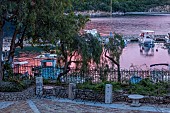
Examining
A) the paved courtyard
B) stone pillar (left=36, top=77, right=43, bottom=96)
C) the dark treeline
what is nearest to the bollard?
the paved courtyard

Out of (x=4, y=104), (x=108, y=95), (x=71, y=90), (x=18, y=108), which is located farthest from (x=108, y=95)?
(x=4, y=104)

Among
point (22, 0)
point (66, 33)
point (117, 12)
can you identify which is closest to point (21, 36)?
point (66, 33)

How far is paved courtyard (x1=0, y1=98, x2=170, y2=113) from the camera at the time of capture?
44.3 ft

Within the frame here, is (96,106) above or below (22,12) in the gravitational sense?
below

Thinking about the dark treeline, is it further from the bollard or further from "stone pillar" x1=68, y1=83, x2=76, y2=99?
the bollard

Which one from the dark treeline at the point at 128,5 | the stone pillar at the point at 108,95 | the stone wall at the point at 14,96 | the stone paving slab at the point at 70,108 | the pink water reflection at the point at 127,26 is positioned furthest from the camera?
the dark treeline at the point at 128,5

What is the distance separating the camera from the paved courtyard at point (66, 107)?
44.3 ft

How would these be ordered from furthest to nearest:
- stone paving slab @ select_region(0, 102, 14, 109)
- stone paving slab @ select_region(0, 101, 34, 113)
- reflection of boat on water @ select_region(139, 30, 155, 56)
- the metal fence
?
reflection of boat on water @ select_region(139, 30, 155, 56) < the metal fence < stone paving slab @ select_region(0, 102, 14, 109) < stone paving slab @ select_region(0, 101, 34, 113)

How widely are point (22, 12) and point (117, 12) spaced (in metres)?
166

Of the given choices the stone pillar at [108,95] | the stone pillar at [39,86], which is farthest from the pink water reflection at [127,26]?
the stone pillar at [108,95]

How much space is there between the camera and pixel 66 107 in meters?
14.1

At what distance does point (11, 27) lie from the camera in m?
18.1

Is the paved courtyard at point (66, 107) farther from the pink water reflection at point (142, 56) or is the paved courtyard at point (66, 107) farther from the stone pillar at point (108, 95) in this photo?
the pink water reflection at point (142, 56)

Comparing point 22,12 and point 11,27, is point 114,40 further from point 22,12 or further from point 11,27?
point 22,12
